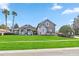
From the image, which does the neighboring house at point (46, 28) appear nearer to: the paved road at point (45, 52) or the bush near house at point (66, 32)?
the bush near house at point (66, 32)

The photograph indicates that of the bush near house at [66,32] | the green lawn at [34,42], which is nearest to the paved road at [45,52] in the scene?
the green lawn at [34,42]

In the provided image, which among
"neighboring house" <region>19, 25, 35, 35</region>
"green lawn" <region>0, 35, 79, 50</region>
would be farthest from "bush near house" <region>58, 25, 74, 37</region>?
"neighboring house" <region>19, 25, 35, 35</region>

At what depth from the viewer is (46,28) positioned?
566cm

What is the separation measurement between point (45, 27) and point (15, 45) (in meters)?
0.38

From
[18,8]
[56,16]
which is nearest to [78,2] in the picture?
[56,16]

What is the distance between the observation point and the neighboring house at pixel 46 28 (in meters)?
5.61

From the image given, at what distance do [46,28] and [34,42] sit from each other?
0.66 feet

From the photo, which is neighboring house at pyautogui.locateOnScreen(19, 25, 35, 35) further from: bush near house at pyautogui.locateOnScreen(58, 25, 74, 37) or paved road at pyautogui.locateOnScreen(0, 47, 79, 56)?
bush near house at pyautogui.locateOnScreen(58, 25, 74, 37)

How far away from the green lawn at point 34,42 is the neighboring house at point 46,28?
0.18 ft

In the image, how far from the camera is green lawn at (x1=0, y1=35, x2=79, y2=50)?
18.4 feet

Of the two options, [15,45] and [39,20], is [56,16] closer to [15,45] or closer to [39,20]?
[39,20]

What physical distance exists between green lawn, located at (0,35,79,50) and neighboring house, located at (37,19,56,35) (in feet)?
0.18

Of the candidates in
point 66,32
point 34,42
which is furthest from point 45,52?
point 66,32

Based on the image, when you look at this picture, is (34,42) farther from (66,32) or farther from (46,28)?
(66,32)
